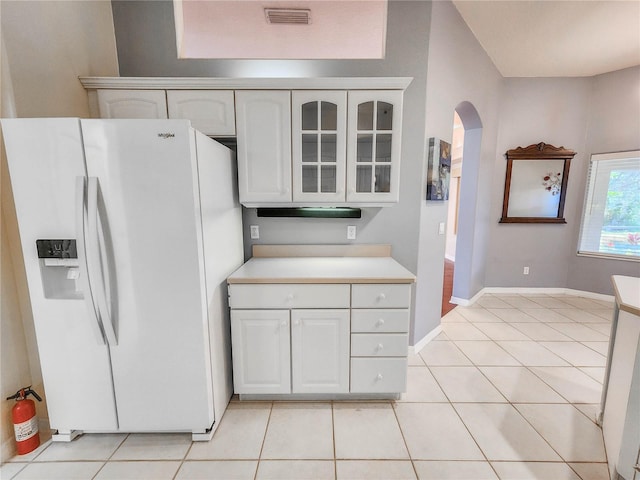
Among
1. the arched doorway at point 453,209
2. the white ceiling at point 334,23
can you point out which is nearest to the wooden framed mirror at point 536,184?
the arched doorway at point 453,209

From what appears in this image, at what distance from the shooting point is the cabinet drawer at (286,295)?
1.70 meters

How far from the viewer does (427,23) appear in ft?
6.79

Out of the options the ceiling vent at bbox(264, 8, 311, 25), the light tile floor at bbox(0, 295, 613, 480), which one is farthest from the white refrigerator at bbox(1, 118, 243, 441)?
the ceiling vent at bbox(264, 8, 311, 25)

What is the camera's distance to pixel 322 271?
185 centimetres

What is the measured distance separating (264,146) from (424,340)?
2.24 meters

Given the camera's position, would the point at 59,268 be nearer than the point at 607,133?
Yes

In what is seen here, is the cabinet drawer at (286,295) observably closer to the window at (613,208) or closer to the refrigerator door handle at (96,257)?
the refrigerator door handle at (96,257)

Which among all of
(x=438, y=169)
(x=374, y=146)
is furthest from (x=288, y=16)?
(x=438, y=169)

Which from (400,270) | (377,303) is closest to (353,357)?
(377,303)

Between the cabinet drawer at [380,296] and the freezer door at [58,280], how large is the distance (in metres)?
1.45

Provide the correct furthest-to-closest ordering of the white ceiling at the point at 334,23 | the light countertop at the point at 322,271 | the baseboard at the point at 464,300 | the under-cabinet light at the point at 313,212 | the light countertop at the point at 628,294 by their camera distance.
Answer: the baseboard at the point at 464,300, the white ceiling at the point at 334,23, the under-cabinet light at the point at 313,212, the light countertop at the point at 322,271, the light countertop at the point at 628,294

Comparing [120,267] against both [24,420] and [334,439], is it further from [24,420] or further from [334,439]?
[334,439]

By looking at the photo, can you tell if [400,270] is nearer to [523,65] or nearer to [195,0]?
[195,0]

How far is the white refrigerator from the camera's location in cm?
131
